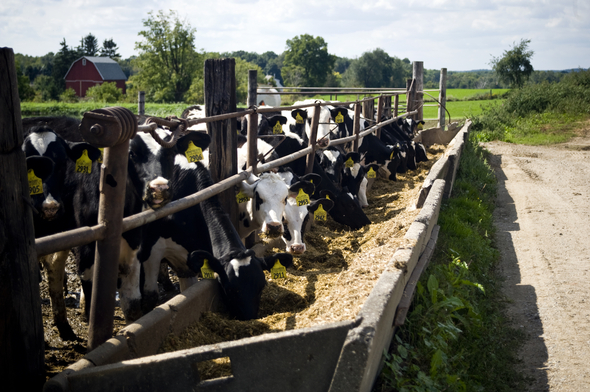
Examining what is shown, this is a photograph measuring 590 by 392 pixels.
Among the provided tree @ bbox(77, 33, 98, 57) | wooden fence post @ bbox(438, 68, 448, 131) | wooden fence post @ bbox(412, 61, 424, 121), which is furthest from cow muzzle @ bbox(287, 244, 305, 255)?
tree @ bbox(77, 33, 98, 57)

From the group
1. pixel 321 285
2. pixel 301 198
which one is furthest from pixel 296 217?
pixel 321 285

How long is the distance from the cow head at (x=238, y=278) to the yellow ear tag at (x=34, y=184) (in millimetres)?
1325

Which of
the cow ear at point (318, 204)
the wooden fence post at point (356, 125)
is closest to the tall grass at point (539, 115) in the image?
the wooden fence post at point (356, 125)

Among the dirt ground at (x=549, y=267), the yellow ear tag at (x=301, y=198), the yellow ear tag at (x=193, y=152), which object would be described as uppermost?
the yellow ear tag at (x=193, y=152)

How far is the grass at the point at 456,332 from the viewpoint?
3.24 meters

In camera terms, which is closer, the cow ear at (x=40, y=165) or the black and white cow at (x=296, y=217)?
the cow ear at (x=40, y=165)

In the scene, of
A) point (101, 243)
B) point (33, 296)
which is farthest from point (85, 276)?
point (33, 296)

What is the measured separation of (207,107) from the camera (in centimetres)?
459

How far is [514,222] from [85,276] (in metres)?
6.46

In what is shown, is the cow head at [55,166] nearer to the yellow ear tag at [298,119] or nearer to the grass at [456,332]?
the grass at [456,332]

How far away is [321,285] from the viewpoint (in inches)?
173

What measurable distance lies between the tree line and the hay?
25.5 meters

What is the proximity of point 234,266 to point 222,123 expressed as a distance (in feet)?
5.19

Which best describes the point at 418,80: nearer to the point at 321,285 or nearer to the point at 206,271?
the point at 321,285
